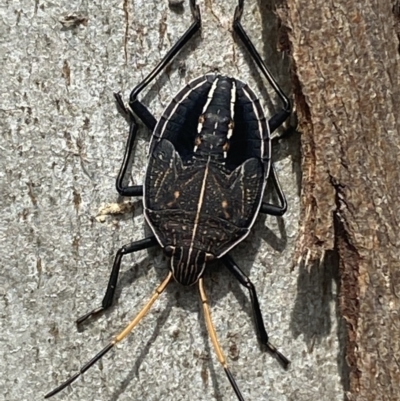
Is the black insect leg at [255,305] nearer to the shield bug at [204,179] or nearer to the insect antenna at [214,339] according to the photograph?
the shield bug at [204,179]

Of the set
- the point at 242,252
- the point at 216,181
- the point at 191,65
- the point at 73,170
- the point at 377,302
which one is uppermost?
the point at 191,65

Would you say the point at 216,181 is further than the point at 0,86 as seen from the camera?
Yes

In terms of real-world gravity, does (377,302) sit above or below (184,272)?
below

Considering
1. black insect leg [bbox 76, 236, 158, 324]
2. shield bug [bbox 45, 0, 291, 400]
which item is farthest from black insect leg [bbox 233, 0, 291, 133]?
black insect leg [bbox 76, 236, 158, 324]

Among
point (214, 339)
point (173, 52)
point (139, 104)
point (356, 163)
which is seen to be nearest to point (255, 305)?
point (214, 339)

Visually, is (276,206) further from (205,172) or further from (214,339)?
(214,339)

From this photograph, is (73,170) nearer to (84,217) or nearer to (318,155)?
(84,217)

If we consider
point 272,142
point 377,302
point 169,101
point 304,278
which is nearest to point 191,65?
point 169,101

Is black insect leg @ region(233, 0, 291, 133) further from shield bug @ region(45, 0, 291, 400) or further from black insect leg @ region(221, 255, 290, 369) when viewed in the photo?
black insect leg @ region(221, 255, 290, 369)

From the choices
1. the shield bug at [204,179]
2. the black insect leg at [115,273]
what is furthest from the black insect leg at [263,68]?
the black insect leg at [115,273]
